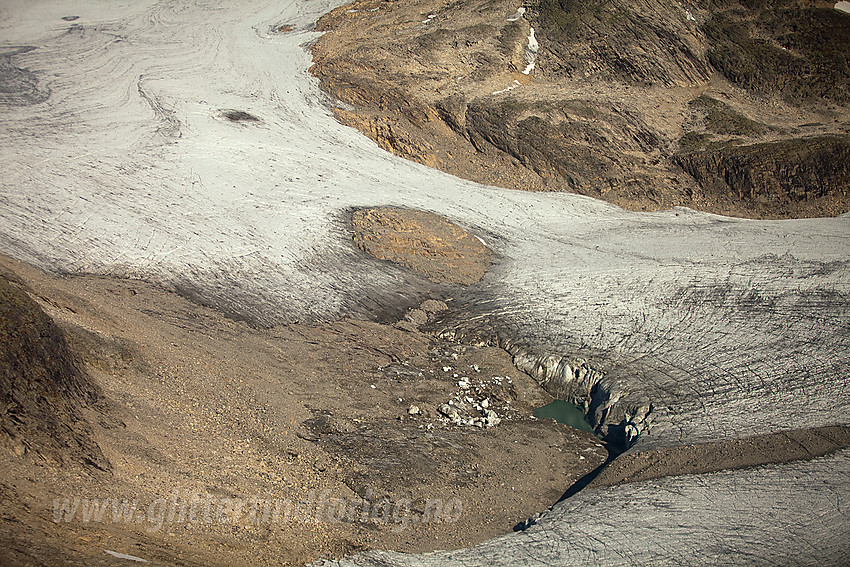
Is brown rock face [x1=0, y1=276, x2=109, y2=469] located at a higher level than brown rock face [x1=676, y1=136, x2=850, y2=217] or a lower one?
higher

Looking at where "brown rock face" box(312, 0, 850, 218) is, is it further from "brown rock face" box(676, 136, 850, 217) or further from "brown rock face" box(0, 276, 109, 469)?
"brown rock face" box(0, 276, 109, 469)

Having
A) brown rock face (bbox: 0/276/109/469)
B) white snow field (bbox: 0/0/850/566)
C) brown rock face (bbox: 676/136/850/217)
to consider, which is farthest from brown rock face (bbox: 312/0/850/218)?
brown rock face (bbox: 0/276/109/469)

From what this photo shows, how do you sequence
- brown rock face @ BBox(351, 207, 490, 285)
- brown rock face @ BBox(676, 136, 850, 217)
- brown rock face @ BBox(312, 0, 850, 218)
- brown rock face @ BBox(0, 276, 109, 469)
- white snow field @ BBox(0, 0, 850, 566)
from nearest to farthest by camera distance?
brown rock face @ BBox(0, 276, 109, 469), white snow field @ BBox(0, 0, 850, 566), brown rock face @ BBox(351, 207, 490, 285), brown rock face @ BBox(676, 136, 850, 217), brown rock face @ BBox(312, 0, 850, 218)

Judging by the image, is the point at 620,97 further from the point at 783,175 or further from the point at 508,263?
the point at 508,263

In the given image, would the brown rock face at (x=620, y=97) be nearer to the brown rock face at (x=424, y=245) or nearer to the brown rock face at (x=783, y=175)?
the brown rock face at (x=783, y=175)

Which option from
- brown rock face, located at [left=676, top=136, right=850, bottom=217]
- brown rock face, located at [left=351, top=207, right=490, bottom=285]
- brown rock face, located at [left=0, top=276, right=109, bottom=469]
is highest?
brown rock face, located at [left=0, top=276, right=109, bottom=469]

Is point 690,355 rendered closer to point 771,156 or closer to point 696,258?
point 696,258

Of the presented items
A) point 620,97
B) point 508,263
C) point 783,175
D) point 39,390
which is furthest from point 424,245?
point 39,390

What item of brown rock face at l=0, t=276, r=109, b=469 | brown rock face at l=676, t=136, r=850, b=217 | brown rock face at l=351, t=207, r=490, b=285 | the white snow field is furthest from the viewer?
brown rock face at l=676, t=136, r=850, b=217

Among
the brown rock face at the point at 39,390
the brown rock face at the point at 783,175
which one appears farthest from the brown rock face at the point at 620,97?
the brown rock face at the point at 39,390
